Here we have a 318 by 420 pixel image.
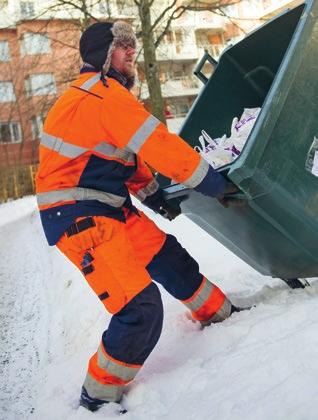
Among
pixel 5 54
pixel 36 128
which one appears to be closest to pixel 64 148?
pixel 36 128

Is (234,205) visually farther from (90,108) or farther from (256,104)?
(256,104)

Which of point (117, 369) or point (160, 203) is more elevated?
point (160, 203)

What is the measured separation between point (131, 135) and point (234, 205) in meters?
0.57

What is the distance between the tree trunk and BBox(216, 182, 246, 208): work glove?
7867 mm

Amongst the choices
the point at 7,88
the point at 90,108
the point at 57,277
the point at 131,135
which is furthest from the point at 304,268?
the point at 7,88

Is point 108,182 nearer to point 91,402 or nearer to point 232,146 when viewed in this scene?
point 232,146

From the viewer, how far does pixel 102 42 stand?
2.43m

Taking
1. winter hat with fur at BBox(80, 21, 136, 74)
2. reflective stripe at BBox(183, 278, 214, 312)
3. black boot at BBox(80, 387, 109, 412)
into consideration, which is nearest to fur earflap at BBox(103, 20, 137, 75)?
winter hat with fur at BBox(80, 21, 136, 74)

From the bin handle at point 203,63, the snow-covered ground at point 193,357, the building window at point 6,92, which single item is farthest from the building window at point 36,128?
the bin handle at point 203,63

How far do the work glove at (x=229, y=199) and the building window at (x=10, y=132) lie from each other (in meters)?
28.2

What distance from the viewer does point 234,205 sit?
7.73ft

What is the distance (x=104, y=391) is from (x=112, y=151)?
1075mm

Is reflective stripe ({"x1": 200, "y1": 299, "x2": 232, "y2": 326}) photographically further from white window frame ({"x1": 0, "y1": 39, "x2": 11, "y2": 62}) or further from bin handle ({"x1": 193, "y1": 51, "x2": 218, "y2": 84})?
white window frame ({"x1": 0, "y1": 39, "x2": 11, "y2": 62})

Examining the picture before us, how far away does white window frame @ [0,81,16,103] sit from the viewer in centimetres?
2883
